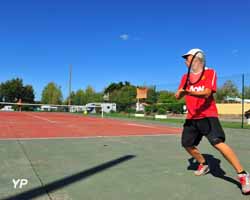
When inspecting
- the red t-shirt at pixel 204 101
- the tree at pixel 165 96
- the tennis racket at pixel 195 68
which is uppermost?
the tree at pixel 165 96

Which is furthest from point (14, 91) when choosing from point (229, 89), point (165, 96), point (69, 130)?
point (69, 130)

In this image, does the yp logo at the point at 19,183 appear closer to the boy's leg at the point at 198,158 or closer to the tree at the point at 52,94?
the boy's leg at the point at 198,158

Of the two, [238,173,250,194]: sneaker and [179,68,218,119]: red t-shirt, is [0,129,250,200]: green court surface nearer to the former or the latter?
[238,173,250,194]: sneaker

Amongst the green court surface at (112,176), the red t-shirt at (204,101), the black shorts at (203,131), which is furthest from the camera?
the red t-shirt at (204,101)

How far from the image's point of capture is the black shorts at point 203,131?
4.14 meters

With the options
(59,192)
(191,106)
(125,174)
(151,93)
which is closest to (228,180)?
(191,106)

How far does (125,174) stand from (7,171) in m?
1.75

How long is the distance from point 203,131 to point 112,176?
1.44 m

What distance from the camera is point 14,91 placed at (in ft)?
258

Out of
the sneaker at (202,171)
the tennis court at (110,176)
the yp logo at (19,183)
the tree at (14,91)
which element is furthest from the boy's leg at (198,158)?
the tree at (14,91)

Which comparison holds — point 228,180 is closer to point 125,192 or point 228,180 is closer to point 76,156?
point 125,192

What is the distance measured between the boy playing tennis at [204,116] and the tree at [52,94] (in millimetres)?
80406

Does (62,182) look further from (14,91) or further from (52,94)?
(52,94)

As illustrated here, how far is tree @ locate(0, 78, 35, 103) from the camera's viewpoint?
78.5 metres
